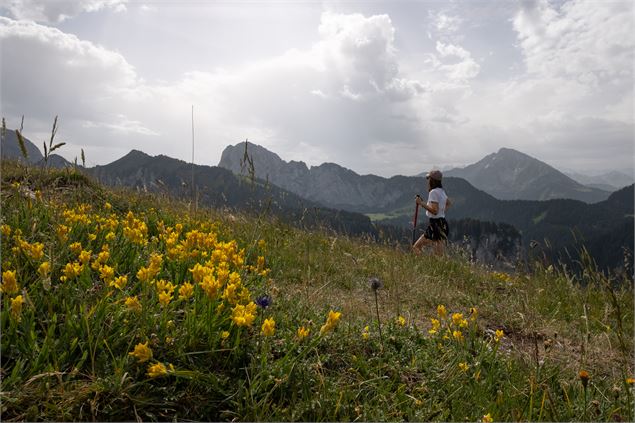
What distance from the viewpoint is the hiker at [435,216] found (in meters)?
9.59

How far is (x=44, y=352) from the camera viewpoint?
216 cm

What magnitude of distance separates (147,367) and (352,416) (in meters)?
1.31

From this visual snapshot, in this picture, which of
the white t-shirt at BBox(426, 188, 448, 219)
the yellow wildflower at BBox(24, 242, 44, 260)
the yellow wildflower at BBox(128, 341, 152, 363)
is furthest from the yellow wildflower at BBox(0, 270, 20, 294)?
the white t-shirt at BBox(426, 188, 448, 219)

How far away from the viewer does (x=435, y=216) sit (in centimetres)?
1009

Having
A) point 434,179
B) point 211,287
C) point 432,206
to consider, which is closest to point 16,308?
point 211,287

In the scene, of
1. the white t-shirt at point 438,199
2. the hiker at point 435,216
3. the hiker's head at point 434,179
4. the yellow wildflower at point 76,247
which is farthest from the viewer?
the hiker's head at point 434,179

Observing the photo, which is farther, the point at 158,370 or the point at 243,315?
the point at 243,315

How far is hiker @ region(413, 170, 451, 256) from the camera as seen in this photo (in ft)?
31.5

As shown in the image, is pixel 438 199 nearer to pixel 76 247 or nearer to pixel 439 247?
pixel 439 247

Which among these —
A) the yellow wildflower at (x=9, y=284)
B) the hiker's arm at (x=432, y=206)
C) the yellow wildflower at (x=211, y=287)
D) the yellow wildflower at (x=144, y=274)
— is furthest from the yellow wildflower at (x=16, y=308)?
the hiker's arm at (x=432, y=206)

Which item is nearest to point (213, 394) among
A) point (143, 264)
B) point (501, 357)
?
point (143, 264)

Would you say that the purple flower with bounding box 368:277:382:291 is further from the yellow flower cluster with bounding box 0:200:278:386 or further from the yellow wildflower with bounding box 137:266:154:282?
the yellow wildflower with bounding box 137:266:154:282

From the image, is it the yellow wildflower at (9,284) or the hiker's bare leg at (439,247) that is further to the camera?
the hiker's bare leg at (439,247)

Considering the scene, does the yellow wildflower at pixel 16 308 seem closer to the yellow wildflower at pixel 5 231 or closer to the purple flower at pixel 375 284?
the yellow wildflower at pixel 5 231
